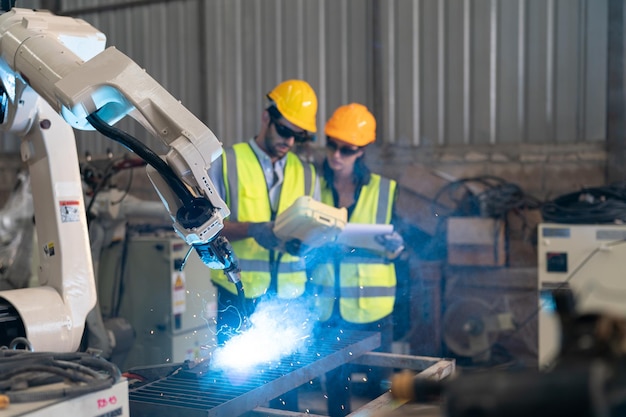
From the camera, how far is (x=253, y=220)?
3.15 m

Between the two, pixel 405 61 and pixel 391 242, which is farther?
pixel 405 61

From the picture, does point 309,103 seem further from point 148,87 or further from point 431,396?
point 431,396

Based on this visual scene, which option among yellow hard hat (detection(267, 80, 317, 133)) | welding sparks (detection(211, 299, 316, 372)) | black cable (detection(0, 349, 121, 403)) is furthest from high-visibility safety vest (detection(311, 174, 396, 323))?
black cable (detection(0, 349, 121, 403))

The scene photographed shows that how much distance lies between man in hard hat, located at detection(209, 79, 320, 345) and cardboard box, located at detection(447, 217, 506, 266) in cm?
180

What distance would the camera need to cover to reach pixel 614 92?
475cm

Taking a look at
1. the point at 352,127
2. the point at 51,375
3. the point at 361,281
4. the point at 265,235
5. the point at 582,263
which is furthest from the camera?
the point at 582,263

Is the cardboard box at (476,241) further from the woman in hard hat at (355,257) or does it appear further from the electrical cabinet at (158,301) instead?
the electrical cabinet at (158,301)

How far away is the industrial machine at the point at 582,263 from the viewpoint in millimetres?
3686

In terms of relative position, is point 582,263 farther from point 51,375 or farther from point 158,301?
point 51,375

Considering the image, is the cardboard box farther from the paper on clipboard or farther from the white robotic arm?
the white robotic arm

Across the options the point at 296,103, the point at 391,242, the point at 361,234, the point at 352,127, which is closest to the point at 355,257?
the point at 391,242

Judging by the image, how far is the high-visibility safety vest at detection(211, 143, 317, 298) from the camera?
10.1 feet

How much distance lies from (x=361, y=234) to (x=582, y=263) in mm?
1489

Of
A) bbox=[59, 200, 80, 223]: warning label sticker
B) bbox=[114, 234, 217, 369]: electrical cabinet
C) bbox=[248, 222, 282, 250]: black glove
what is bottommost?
bbox=[114, 234, 217, 369]: electrical cabinet
